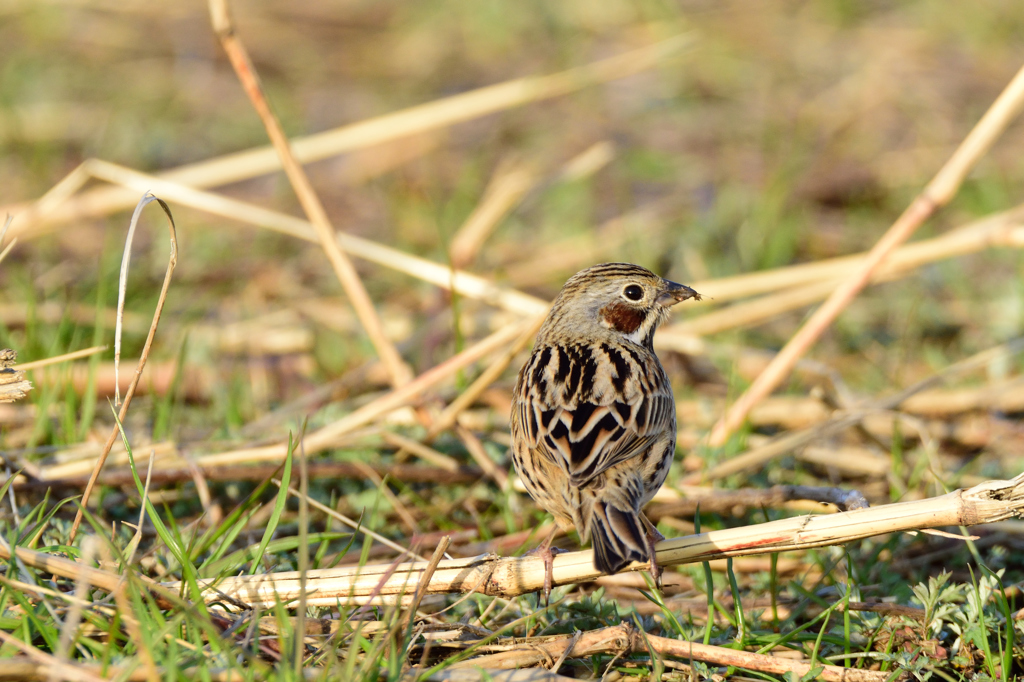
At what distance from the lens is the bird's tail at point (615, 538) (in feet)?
9.57

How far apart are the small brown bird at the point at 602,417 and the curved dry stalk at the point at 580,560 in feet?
0.29

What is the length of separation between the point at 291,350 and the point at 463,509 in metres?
2.07

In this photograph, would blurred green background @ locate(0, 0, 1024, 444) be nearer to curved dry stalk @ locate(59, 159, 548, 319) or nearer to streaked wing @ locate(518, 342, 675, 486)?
curved dry stalk @ locate(59, 159, 548, 319)

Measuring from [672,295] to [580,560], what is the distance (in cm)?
147

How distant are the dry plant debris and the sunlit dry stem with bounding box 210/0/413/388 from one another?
0.02 metres

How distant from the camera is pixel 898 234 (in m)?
4.77

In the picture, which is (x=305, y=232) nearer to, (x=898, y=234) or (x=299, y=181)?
(x=299, y=181)

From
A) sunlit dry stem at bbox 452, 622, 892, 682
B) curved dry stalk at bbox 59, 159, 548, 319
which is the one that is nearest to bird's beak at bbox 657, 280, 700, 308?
curved dry stalk at bbox 59, 159, 548, 319

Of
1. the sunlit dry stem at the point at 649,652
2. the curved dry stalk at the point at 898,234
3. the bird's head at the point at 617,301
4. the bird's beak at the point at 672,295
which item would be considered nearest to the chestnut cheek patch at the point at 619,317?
the bird's head at the point at 617,301

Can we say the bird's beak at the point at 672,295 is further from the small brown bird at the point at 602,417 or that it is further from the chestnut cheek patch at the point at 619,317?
the chestnut cheek patch at the point at 619,317

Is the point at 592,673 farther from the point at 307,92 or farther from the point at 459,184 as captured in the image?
the point at 307,92

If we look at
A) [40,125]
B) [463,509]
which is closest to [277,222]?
[463,509]

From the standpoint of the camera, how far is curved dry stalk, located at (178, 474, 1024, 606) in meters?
2.94

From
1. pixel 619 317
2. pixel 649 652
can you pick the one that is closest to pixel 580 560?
pixel 649 652
